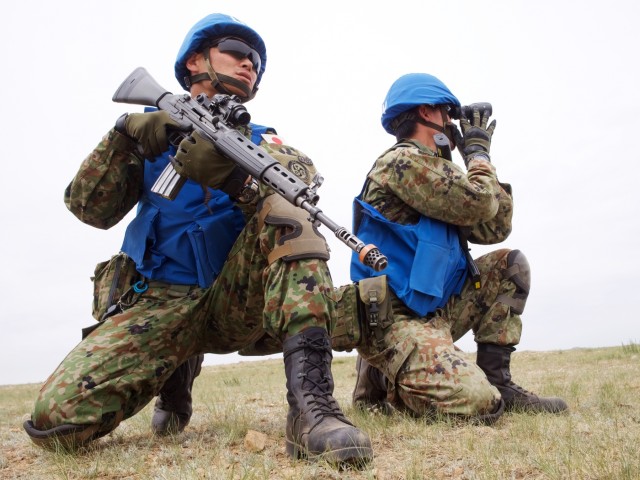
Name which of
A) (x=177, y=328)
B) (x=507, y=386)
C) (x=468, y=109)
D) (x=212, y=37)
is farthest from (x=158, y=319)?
(x=468, y=109)

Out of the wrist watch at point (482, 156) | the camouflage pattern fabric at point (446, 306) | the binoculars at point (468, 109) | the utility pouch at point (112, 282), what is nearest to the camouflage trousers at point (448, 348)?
the camouflage pattern fabric at point (446, 306)

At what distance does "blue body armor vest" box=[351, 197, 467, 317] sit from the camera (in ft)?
14.8

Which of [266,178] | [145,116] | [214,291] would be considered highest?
[145,116]

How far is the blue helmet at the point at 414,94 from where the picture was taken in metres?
5.05

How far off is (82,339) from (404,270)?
87.0 inches

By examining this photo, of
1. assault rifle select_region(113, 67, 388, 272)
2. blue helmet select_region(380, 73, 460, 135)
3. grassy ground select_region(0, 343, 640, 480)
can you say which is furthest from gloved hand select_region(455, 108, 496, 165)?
assault rifle select_region(113, 67, 388, 272)

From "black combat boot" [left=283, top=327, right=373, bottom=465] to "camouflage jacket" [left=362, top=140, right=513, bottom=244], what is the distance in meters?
1.82

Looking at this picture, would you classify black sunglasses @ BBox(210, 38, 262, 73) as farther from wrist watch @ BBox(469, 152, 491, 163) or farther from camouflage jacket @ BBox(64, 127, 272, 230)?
wrist watch @ BBox(469, 152, 491, 163)

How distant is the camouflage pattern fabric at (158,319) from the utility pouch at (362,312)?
67 centimetres

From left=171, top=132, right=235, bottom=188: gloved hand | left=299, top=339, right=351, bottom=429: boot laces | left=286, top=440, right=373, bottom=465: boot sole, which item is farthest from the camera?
left=171, top=132, right=235, bottom=188: gloved hand

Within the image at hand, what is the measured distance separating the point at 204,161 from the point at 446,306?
2331mm

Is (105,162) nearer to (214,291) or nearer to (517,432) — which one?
(214,291)

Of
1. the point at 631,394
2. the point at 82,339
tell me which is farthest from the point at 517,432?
the point at 82,339

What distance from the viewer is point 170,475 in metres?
2.57
